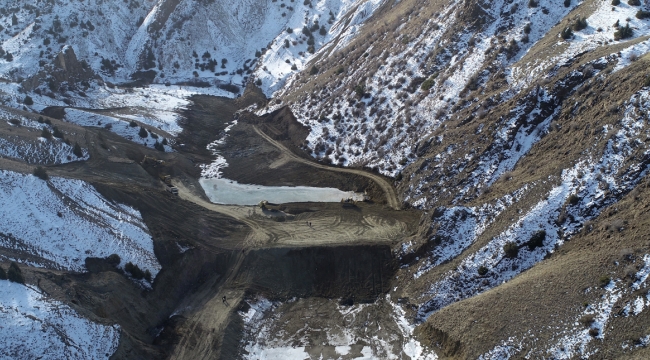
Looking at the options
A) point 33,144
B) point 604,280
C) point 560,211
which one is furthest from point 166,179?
point 604,280

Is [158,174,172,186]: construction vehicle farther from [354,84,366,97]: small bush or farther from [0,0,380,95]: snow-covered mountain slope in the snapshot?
[0,0,380,95]: snow-covered mountain slope

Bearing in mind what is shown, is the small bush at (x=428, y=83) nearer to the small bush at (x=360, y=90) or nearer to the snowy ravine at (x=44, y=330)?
the small bush at (x=360, y=90)

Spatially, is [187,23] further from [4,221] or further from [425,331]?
[425,331]

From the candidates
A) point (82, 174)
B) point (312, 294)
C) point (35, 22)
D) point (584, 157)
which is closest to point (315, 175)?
point (312, 294)

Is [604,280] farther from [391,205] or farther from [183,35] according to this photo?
[183,35]

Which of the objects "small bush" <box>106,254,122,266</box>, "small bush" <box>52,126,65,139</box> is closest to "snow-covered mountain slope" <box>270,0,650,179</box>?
"small bush" <box>106,254,122,266</box>

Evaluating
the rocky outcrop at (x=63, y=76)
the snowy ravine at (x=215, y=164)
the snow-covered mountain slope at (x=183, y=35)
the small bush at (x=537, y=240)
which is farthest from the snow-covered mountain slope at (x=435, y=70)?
the rocky outcrop at (x=63, y=76)

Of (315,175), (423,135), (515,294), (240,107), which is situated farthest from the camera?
(240,107)
